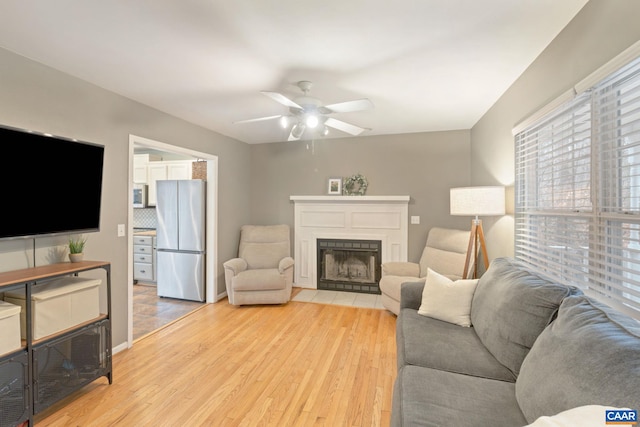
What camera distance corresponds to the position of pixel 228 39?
6.19 feet

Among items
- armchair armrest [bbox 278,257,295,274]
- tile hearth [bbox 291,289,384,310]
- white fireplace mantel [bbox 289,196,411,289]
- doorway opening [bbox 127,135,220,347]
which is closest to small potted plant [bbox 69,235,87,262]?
doorway opening [bbox 127,135,220,347]

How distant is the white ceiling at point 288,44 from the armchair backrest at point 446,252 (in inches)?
64.6

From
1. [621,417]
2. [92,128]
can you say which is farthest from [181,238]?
[621,417]

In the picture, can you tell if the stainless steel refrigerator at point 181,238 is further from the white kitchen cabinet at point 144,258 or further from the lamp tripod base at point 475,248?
the lamp tripod base at point 475,248

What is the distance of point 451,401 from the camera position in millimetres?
1295

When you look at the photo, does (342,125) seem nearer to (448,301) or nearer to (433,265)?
(448,301)

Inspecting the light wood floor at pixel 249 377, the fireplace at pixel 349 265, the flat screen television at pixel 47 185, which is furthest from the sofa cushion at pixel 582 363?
the fireplace at pixel 349 265

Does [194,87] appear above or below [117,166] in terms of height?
above

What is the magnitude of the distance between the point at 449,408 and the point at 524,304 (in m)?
0.70

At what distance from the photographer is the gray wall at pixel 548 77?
4.56ft

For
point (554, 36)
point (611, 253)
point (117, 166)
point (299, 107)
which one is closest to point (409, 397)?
point (611, 253)

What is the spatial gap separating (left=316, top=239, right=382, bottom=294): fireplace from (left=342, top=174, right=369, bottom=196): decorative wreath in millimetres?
761

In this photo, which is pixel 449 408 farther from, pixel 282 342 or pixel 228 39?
pixel 228 39

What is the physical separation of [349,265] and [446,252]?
157 cm
